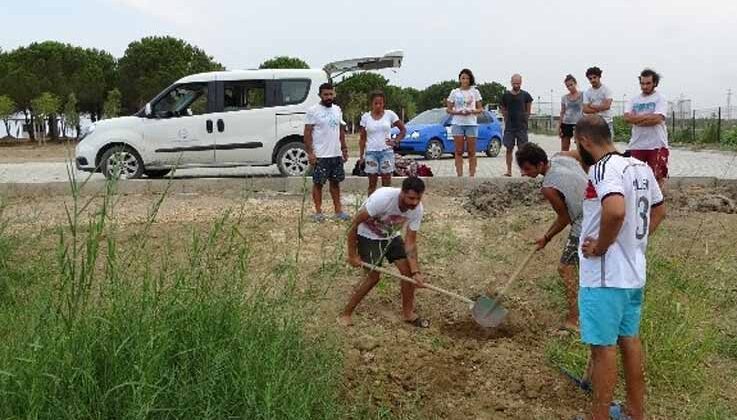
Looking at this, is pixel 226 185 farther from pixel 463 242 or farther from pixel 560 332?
pixel 560 332

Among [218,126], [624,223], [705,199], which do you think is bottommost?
[705,199]

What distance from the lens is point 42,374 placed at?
2.93m

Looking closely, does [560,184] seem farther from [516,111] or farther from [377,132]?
[516,111]

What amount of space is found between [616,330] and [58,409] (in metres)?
2.45

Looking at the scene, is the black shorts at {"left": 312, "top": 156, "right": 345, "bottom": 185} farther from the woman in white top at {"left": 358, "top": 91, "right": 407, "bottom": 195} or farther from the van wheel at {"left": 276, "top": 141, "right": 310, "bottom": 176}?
the van wheel at {"left": 276, "top": 141, "right": 310, "bottom": 176}

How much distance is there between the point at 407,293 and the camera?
5.36 m

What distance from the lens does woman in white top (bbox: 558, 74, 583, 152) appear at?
34.4ft

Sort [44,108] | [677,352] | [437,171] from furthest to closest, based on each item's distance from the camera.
→ [44,108] → [437,171] → [677,352]

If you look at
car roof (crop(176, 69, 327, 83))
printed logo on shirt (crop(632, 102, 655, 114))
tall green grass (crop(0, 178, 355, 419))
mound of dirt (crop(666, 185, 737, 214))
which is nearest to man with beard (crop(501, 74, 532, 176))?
mound of dirt (crop(666, 185, 737, 214))

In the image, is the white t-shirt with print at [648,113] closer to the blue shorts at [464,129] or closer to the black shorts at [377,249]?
the blue shorts at [464,129]

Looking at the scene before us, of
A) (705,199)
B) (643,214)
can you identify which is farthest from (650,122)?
(643,214)

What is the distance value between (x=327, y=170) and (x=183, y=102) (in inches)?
199

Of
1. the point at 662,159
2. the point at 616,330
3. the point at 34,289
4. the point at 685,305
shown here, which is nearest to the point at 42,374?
the point at 34,289

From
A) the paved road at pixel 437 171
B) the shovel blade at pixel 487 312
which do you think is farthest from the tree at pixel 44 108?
the shovel blade at pixel 487 312
